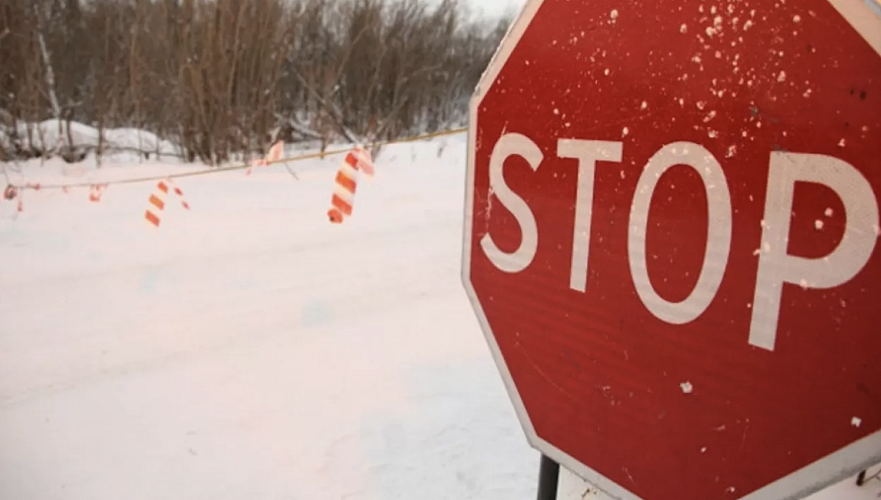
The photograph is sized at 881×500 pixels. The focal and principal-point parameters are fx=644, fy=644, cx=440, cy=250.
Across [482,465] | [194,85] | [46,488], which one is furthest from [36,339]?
[194,85]

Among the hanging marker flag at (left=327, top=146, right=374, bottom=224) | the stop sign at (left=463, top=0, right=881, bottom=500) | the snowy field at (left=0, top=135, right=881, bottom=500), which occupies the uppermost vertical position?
the stop sign at (left=463, top=0, right=881, bottom=500)

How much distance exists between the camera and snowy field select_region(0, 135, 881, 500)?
3605 millimetres

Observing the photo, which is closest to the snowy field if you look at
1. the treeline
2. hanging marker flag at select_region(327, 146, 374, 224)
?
hanging marker flag at select_region(327, 146, 374, 224)

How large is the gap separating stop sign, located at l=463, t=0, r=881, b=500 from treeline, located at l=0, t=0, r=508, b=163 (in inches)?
581

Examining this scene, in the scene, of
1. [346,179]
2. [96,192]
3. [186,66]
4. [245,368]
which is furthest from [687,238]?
[186,66]

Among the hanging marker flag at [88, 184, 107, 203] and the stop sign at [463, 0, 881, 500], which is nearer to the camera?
the stop sign at [463, 0, 881, 500]

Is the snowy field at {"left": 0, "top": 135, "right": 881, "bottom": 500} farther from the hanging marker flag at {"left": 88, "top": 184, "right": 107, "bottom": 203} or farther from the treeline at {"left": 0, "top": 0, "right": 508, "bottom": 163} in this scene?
the treeline at {"left": 0, "top": 0, "right": 508, "bottom": 163}

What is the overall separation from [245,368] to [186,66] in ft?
37.5

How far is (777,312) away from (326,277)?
6.42 metres

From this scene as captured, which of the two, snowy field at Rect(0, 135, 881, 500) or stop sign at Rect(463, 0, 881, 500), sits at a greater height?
stop sign at Rect(463, 0, 881, 500)

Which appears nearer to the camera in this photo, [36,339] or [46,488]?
[46,488]

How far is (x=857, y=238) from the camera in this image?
2.26 feet

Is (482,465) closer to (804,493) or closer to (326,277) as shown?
(804,493)

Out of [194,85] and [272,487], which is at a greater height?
[194,85]
